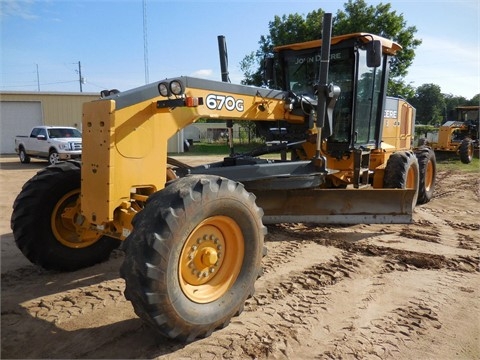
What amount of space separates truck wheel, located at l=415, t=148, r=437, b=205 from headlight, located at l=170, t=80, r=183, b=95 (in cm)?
593

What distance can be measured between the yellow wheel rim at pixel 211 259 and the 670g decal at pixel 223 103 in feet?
4.29

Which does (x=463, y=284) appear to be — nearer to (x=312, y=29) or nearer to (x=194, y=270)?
(x=194, y=270)

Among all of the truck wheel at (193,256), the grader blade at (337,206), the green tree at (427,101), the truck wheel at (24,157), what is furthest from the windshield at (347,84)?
the green tree at (427,101)

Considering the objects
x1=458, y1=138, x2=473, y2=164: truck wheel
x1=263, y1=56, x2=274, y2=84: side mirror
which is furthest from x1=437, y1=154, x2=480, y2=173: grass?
x1=263, y1=56, x2=274, y2=84: side mirror

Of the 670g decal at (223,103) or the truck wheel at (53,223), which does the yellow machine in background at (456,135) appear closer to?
the 670g decal at (223,103)

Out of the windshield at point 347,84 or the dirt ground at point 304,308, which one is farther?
the windshield at point 347,84

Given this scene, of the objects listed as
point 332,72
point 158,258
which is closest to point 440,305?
point 158,258

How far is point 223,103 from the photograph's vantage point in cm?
428

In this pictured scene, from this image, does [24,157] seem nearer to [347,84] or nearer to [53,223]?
[53,223]

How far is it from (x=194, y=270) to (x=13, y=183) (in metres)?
10.4

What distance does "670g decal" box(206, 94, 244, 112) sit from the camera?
4.12m

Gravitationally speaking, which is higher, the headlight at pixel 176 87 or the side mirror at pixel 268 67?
the side mirror at pixel 268 67

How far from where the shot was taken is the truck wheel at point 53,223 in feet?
13.7

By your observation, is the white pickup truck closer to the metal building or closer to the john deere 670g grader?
the metal building
